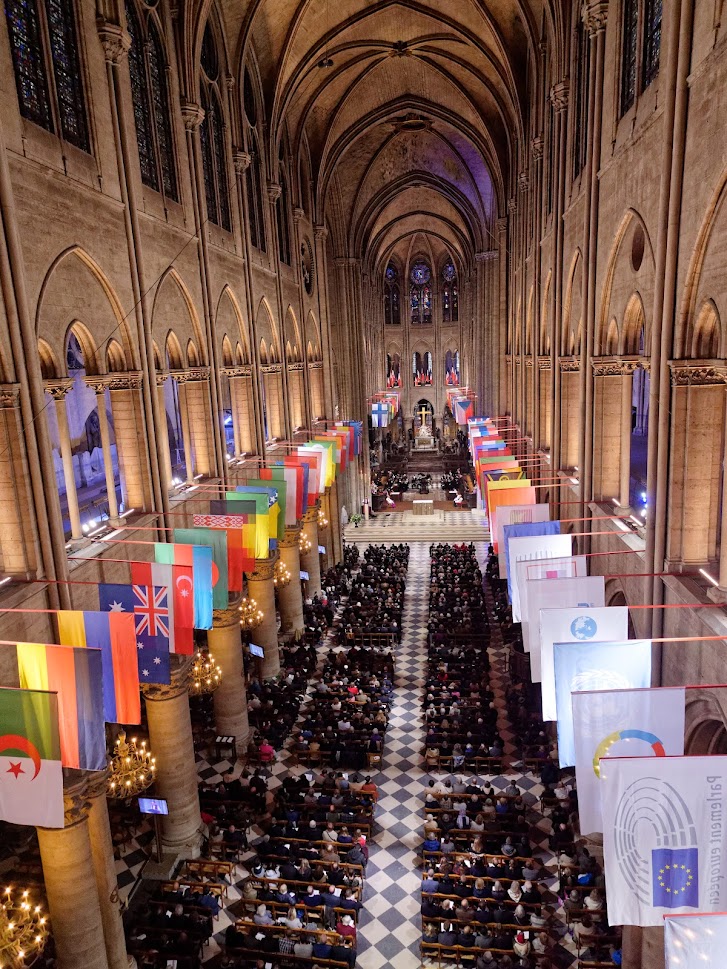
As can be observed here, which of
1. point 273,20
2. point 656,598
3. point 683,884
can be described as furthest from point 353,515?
point 683,884

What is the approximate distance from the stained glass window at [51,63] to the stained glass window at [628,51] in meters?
10.4

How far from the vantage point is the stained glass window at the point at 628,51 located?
12617 millimetres

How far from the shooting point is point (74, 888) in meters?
11.0

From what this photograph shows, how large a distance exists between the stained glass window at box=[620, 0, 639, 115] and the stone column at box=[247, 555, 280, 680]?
46.6ft

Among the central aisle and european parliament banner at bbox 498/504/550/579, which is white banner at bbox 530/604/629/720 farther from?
the central aisle

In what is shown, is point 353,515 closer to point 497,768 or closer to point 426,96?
point 426,96

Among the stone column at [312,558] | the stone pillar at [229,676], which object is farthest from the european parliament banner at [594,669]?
the stone column at [312,558]

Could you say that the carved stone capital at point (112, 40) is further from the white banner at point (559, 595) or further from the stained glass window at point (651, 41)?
the white banner at point (559, 595)

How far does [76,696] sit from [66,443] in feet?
19.5

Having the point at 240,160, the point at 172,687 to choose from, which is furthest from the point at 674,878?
the point at 240,160

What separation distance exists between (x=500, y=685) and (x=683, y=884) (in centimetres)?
1558

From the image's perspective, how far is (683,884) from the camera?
6.36 metres

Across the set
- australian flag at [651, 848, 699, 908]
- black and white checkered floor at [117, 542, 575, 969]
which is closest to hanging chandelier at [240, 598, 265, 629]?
black and white checkered floor at [117, 542, 575, 969]

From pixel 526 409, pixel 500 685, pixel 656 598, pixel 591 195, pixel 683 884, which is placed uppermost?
pixel 591 195
